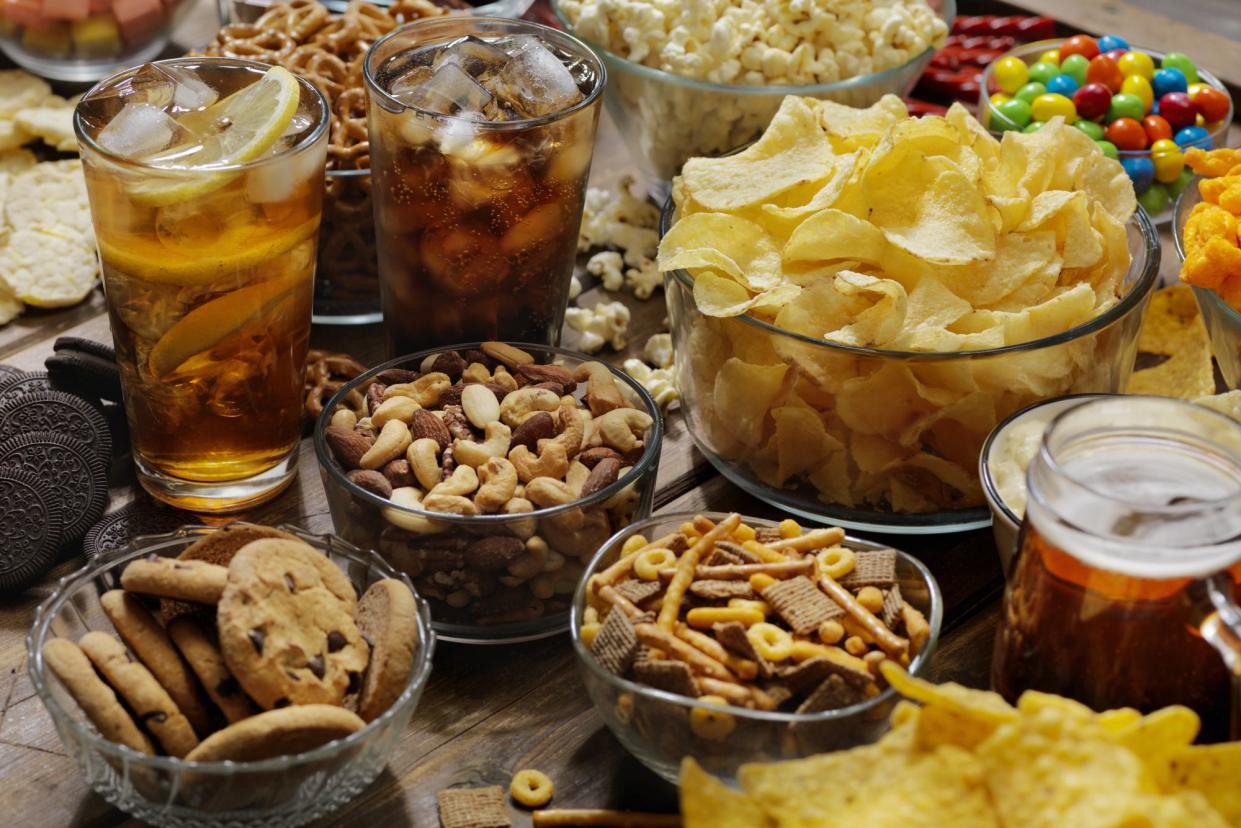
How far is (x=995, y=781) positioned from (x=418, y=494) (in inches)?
19.5

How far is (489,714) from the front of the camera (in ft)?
3.45

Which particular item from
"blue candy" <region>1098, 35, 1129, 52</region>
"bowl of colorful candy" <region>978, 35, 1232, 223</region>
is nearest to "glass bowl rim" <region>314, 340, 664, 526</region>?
"bowl of colorful candy" <region>978, 35, 1232, 223</region>

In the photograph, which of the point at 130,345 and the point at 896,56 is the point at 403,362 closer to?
the point at 130,345

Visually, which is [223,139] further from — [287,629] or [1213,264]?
[1213,264]

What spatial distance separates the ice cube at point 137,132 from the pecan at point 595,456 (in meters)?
0.40

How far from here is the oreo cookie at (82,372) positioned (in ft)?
4.11

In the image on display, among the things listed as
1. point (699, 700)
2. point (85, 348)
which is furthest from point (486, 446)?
point (85, 348)

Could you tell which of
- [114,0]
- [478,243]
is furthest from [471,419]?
[114,0]

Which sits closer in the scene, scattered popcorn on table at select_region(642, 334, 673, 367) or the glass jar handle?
the glass jar handle

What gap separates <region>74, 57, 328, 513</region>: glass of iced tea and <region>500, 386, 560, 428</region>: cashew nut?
0.20 meters

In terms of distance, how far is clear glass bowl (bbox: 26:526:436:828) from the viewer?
2.76 ft

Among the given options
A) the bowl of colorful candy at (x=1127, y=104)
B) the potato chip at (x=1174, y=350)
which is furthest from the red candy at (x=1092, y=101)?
the potato chip at (x=1174, y=350)

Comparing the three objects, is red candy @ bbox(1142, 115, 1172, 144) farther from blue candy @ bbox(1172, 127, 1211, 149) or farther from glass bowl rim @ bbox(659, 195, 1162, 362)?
glass bowl rim @ bbox(659, 195, 1162, 362)

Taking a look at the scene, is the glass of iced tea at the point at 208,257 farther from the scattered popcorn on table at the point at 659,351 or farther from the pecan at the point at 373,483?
the scattered popcorn on table at the point at 659,351
